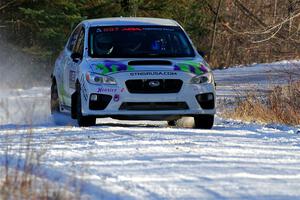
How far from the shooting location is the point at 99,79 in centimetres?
1217

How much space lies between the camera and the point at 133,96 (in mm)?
12141

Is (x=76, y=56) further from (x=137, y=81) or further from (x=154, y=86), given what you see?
(x=154, y=86)

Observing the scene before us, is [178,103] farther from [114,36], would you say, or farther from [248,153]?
[248,153]

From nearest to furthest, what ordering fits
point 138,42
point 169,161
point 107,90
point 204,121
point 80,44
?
point 169,161 < point 107,90 < point 204,121 < point 138,42 < point 80,44

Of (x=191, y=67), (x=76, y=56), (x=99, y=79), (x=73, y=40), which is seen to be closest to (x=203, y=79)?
(x=191, y=67)

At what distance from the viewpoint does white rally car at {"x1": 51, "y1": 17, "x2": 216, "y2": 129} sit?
39.9ft

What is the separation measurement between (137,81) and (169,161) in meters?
3.87

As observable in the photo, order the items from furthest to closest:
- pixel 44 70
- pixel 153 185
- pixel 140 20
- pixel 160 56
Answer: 1. pixel 44 70
2. pixel 140 20
3. pixel 160 56
4. pixel 153 185

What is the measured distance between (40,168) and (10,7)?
28.6 m

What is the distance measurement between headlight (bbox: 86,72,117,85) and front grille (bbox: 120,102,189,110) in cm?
34

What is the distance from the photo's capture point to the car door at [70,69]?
13292mm

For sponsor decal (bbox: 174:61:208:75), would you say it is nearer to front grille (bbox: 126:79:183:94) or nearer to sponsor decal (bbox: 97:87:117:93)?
front grille (bbox: 126:79:183:94)

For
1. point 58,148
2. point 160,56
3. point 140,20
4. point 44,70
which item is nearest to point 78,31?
point 140,20

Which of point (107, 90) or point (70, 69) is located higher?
point (107, 90)
